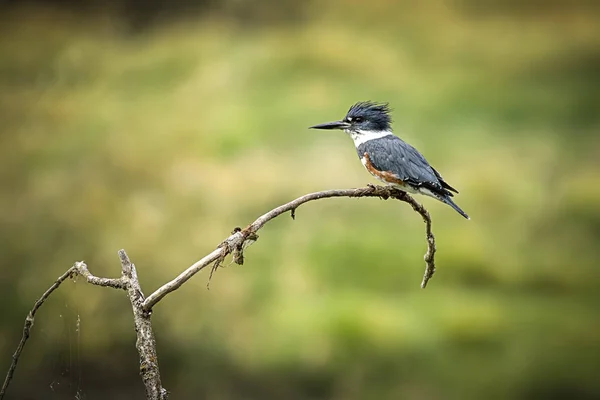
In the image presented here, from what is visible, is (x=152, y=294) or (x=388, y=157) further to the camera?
(x=388, y=157)

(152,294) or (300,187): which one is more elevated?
(300,187)

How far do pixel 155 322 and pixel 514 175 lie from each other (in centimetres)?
284

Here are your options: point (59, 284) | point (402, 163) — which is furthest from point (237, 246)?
point (402, 163)

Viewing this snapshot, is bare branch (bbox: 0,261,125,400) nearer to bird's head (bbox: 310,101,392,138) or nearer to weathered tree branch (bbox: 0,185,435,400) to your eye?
weathered tree branch (bbox: 0,185,435,400)

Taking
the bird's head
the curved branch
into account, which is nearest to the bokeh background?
the bird's head

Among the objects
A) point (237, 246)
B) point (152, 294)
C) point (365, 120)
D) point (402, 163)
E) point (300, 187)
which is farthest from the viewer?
point (300, 187)

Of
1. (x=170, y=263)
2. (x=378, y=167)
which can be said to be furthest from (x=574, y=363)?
(x=170, y=263)

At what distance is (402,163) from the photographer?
2.83 meters

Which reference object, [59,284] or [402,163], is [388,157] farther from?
[59,284]

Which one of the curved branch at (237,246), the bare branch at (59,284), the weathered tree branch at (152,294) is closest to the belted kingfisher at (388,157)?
the curved branch at (237,246)

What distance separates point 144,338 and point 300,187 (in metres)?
3.43

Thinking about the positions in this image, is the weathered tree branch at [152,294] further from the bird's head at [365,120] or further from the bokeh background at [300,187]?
the bokeh background at [300,187]

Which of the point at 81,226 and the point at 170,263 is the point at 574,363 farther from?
the point at 81,226

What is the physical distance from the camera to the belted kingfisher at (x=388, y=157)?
2.76 metres
